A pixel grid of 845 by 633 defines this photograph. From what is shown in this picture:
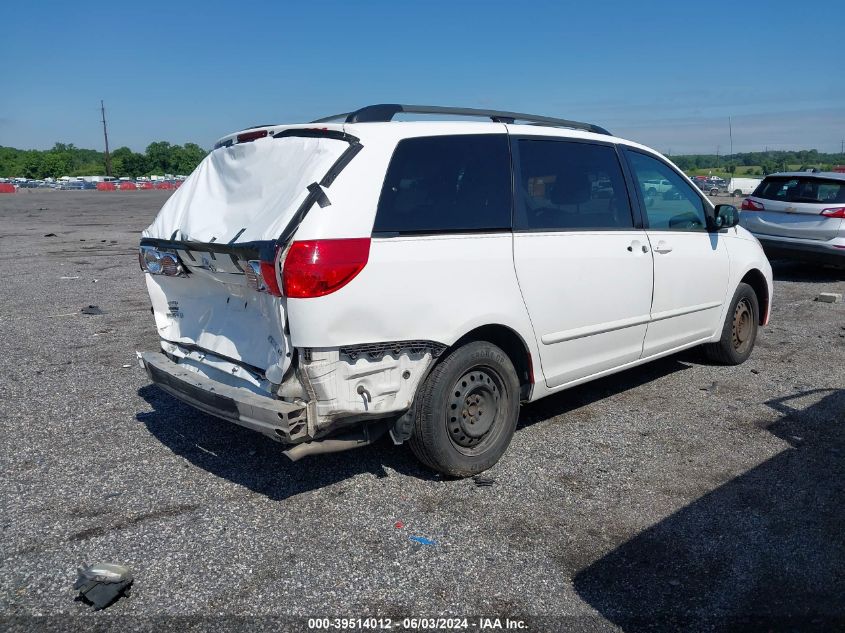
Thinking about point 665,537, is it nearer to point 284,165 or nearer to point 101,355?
point 284,165

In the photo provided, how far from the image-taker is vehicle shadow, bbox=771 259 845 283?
11936 millimetres

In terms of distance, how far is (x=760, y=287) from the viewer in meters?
6.98

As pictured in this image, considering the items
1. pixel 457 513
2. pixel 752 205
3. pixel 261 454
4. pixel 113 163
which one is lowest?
pixel 457 513

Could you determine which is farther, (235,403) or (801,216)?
(801,216)

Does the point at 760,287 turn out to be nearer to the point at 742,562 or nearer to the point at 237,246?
the point at 742,562

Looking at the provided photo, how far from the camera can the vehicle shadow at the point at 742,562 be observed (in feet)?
10.1

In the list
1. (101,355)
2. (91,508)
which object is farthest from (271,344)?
(101,355)

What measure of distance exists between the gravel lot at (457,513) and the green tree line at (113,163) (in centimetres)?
11927

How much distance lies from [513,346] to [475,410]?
1.66ft

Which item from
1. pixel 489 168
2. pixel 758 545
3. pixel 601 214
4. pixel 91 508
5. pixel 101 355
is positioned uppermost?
pixel 489 168

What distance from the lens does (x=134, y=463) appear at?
4.57 meters

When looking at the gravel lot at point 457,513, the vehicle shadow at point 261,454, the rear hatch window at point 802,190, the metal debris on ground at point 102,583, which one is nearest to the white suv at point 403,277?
the gravel lot at point 457,513

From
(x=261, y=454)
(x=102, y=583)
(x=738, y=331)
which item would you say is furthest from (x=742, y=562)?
(x=738, y=331)

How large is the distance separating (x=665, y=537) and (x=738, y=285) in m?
3.54
